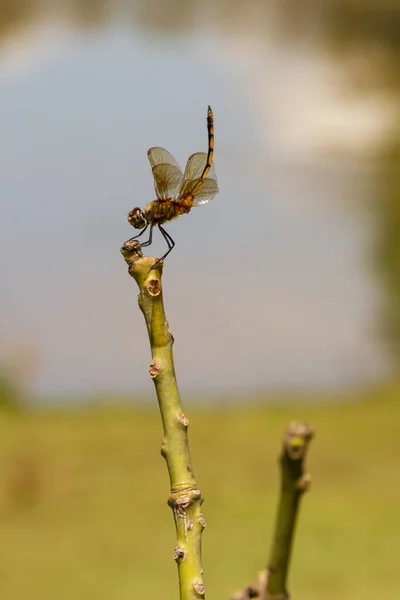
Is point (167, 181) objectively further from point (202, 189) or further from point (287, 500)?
point (287, 500)

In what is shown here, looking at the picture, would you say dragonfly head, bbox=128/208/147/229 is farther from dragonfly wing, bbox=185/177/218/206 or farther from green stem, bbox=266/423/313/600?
green stem, bbox=266/423/313/600

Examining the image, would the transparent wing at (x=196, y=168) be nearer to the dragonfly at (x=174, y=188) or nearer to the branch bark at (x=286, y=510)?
the dragonfly at (x=174, y=188)

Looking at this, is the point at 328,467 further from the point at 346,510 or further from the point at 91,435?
the point at 91,435

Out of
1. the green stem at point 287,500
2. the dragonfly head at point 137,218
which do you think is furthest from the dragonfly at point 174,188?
the green stem at point 287,500

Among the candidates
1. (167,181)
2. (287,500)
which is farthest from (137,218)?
(287,500)

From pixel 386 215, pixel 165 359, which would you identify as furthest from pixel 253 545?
pixel 165 359
